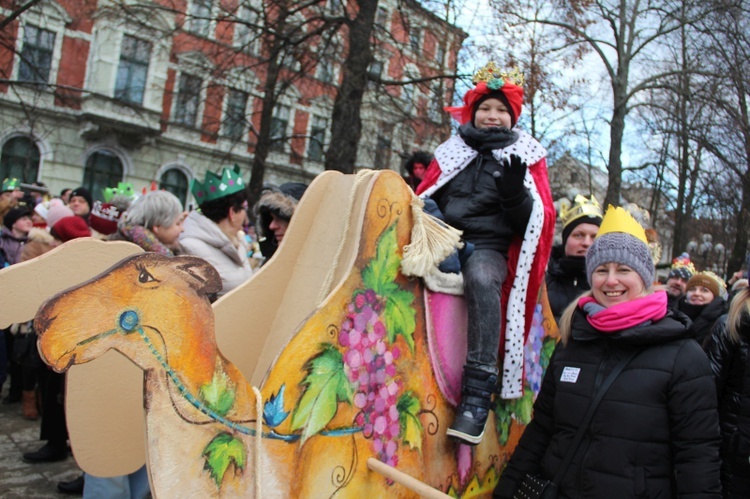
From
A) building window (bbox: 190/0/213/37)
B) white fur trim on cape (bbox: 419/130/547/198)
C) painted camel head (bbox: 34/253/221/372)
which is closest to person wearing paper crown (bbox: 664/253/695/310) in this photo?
white fur trim on cape (bbox: 419/130/547/198)

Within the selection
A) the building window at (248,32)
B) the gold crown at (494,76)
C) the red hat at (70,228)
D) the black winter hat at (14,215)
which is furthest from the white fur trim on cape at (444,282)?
the building window at (248,32)

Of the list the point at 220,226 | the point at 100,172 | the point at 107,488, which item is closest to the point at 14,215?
the point at 220,226

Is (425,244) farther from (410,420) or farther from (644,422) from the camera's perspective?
(644,422)

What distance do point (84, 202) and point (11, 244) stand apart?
31.6 inches

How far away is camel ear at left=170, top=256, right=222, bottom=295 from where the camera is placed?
1.75 meters

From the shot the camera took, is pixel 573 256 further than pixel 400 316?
Yes

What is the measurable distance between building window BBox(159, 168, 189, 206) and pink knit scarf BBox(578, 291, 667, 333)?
22.8m

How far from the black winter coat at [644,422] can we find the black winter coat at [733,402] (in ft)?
2.17

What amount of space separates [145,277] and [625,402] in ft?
5.30

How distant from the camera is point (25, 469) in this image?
4141 mm

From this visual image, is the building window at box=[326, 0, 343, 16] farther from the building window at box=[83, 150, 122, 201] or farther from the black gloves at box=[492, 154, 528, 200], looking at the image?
the building window at box=[83, 150, 122, 201]

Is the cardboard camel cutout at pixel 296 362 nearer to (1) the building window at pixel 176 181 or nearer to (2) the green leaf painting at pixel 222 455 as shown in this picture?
(2) the green leaf painting at pixel 222 455

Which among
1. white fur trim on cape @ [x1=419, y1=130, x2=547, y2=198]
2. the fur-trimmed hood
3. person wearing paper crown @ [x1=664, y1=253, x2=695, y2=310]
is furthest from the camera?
person wearing paper crown @ [x1=664, y1=253, x2=695, y2=310]

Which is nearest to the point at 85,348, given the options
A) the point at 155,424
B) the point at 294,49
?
the point at 155,424
